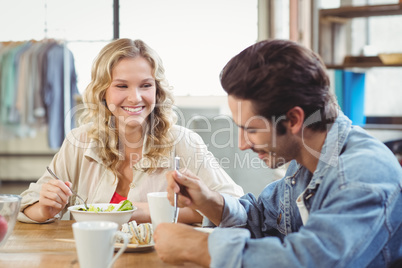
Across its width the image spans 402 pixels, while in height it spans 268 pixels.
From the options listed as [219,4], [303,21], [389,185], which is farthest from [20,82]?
[389,185]

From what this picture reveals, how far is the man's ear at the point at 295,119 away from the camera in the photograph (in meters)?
1.02

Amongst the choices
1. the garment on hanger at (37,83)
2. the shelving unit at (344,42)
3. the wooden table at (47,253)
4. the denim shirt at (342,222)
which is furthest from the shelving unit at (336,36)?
the garment on hanger at (37,83)

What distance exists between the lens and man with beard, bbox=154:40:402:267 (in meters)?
0.83

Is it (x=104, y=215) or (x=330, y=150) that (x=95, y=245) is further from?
(x=330, y=150)

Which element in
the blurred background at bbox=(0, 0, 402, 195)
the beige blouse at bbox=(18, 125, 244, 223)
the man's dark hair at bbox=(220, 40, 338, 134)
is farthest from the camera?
the blurred background at bbox=(0, 0, 402, 195)

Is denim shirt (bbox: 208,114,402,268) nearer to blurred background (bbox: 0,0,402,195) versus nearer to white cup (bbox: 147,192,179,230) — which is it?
white cup (bbox: 147,192,179,230)

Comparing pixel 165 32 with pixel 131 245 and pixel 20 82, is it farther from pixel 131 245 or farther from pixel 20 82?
pixel 131 245

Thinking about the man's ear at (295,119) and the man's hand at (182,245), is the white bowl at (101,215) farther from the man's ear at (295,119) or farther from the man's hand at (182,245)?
the man's ear at (295,119)

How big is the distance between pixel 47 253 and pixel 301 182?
0.64 meters

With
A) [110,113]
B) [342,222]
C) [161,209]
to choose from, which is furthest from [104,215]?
[110,113]

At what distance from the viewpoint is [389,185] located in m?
0.88

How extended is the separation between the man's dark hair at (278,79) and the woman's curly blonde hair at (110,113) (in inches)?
32.6

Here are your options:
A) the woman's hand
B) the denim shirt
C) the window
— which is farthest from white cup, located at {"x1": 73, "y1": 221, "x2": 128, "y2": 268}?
the window

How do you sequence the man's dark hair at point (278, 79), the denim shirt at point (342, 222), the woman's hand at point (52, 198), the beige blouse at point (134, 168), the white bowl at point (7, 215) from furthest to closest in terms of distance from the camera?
the beige blouse at point (134, 168) < the woman's hand at point (52, 198) < the white bowl at point (7, 215) < the man's dark hair at point (278, 79) < the denim shirt at point (342, 222)
